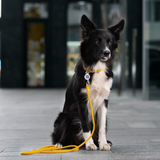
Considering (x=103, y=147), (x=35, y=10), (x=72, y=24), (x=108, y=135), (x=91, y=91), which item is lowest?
(x=108, y=135)

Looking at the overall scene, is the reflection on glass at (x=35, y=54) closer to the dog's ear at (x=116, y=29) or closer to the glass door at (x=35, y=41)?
the glass door at (x=35, y=41)

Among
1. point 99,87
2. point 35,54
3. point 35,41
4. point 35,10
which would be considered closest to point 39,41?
point 35,41

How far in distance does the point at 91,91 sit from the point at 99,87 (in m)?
0.10

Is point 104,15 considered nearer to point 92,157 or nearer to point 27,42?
point 27,42

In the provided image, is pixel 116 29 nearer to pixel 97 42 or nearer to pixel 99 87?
pixel 97 42

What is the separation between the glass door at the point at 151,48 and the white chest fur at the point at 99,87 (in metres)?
6.50

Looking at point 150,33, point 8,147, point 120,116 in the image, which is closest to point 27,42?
point 150,33

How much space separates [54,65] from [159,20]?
815cm

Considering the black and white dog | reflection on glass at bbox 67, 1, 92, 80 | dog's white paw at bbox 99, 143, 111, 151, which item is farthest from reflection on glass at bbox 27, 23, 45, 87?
dog's white paw at bbox 99, 143, 111, 151

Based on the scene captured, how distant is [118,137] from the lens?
4.08 m

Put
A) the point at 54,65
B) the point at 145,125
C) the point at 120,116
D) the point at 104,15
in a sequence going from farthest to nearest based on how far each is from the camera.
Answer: the point at 54,65, the point at 104,15, the point at 120,116, the point at 145,125

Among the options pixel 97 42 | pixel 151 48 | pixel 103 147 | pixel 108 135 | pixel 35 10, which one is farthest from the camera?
pixel 35 10

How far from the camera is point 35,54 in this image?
16328mm

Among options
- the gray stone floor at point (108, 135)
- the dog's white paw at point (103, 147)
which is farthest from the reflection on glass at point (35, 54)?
the dog's white paw at point (103, 147)
